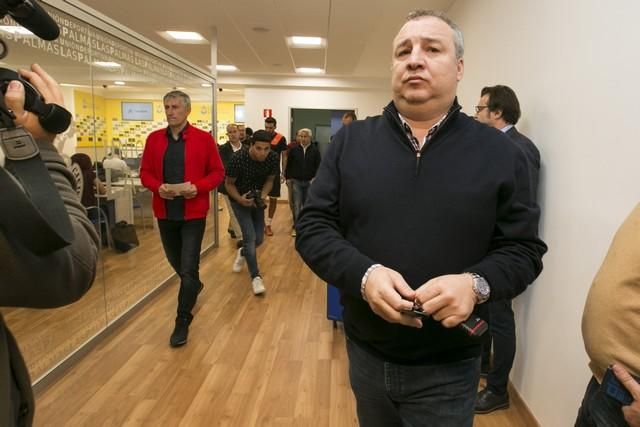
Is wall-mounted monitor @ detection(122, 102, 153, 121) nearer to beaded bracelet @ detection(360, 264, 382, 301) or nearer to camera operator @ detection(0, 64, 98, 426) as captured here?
camera operator @ detection(0, 64, 98, 426)

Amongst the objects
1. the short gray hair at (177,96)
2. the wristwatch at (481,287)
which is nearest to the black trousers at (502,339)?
the wristwatch at (481,287)

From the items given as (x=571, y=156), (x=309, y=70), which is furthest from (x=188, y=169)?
(x=309, y=70)

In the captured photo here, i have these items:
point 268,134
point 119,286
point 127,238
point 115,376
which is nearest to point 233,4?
point 268,134

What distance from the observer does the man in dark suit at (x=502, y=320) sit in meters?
2.23

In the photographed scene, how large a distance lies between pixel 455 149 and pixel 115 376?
2444 millimetres

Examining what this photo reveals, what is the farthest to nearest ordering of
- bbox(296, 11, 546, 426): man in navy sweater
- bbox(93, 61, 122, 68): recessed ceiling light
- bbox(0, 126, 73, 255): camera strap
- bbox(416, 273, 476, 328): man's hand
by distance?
1. bbox(93, 61, 122, 68): recessed ceiling light
2. bbox(296, 11, 546, 426): man in navy sweater
3. bbox(416, 273, 476, 328): man's hand
4. bbox(0, 126, 73, 255): camera strap

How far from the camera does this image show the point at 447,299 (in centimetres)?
87

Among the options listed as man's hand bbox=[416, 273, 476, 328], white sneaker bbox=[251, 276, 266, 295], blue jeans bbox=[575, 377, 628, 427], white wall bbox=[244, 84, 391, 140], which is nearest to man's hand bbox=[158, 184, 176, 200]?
white sneaker bbox=[251, 276, 266, 295]

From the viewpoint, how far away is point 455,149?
1013mm

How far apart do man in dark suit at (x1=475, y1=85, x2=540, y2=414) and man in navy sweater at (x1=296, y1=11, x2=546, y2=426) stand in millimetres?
1259

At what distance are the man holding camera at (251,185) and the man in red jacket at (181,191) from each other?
71cm

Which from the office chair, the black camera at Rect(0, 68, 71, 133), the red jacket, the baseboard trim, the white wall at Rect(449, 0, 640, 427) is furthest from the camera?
the red jacket

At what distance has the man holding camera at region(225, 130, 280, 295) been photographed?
12.5 feet

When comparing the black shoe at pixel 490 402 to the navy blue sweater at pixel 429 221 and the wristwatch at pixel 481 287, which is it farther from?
the wristwatch at pixel 481 287
